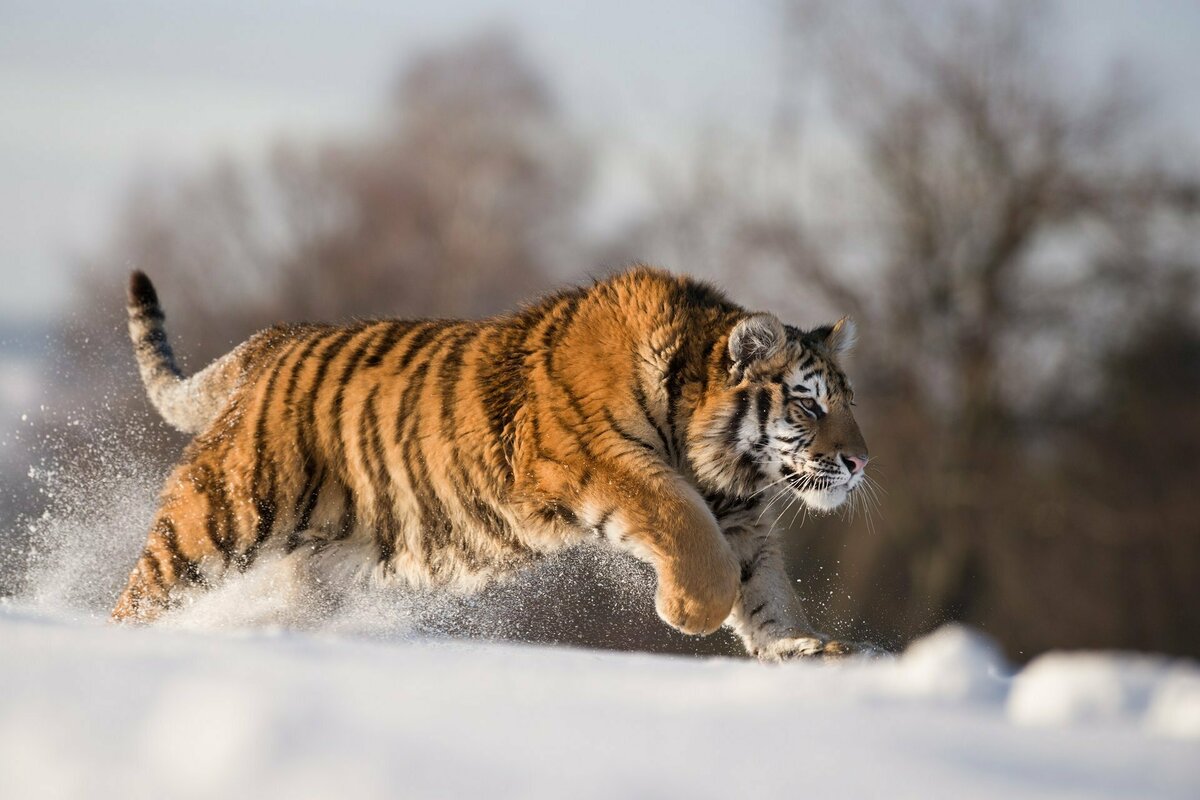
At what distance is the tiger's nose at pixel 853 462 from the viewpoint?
5.06 metres

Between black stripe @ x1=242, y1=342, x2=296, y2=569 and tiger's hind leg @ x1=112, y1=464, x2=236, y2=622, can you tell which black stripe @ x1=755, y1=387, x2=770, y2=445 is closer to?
black stripe @ x1=242, y1=342, x2=296, y2=569

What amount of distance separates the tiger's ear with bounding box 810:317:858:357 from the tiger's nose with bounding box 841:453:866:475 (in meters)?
0.49

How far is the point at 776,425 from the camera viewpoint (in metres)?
5.10

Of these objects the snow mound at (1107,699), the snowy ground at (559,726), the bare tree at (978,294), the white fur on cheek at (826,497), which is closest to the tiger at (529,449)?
the white fur on cheek at (826,497)

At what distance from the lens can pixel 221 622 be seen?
5.30 meters

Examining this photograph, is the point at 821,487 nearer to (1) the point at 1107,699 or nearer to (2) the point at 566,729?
(1) the point at 1107,699

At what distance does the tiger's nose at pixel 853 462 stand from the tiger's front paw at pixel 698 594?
0.69 metres

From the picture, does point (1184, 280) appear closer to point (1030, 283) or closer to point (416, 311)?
point (1030, 283)

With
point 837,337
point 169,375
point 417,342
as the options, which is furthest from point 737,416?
point 169,375

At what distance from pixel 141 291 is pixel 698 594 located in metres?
2.98

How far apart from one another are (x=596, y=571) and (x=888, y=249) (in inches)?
986

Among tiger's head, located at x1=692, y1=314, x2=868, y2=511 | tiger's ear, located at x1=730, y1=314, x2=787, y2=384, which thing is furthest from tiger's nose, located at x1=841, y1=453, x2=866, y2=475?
tiger's ear, located at x1=730, y1=314, x2=787, y2=384

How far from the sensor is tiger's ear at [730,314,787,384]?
16.4 feet

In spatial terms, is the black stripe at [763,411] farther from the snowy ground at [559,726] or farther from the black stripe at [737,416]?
the snowy ground at [559,726]
